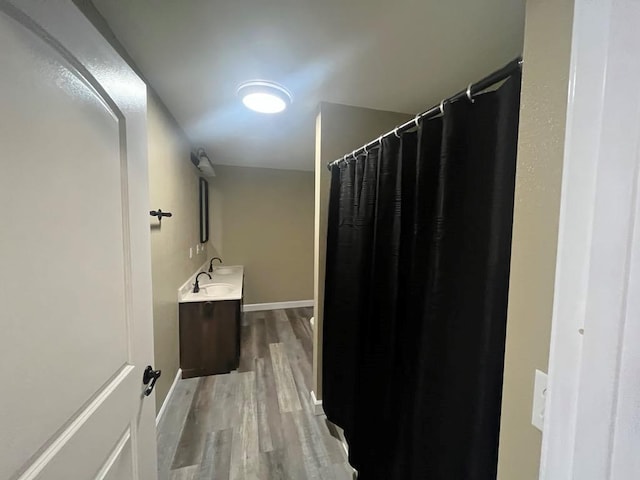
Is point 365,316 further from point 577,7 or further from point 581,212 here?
point 577,7

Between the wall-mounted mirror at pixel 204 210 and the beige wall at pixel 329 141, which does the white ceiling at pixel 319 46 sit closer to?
the beige wall at pixel 329 141

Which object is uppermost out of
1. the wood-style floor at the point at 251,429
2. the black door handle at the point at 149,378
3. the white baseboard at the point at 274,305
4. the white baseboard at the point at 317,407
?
the black door handle at the point at 149,378

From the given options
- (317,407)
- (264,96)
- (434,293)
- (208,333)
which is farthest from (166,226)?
(434,293)

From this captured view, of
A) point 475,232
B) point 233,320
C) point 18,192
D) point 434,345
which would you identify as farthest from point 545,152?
point 233,320

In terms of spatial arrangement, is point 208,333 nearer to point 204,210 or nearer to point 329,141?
point 204,210

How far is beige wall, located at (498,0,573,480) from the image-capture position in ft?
1.47

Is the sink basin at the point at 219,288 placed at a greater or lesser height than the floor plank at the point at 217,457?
greater

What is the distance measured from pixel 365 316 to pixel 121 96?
1.48m

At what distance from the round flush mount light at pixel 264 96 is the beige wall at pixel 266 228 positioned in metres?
2.34

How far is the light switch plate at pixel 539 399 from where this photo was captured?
0.46 meters

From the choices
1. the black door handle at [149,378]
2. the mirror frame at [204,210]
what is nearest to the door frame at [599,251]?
the black door handle at [149,378]

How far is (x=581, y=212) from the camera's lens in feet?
1.20

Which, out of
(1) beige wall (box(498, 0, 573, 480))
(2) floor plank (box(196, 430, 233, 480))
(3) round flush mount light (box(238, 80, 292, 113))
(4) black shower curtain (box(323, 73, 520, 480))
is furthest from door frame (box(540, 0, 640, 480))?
(2) floor plank (box(196, 430, 233, 480))

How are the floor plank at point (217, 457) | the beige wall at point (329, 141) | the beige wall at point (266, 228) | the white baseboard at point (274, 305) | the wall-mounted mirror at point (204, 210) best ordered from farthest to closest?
the white baseboard at point (274, 305), the beige wall at point (266, 228), the wall-mounted mirror at point (204, 210), the beige wall at point (329, 141), the floor plank at point (217, 457)
